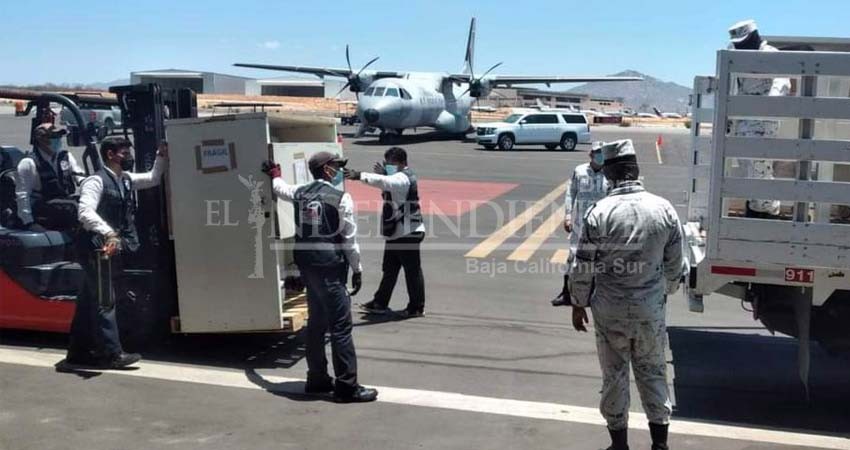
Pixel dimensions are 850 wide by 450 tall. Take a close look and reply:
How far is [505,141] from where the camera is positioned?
39.4m

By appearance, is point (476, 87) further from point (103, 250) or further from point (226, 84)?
point (226, 84)

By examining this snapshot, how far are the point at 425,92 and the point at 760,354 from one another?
3537 centimetres

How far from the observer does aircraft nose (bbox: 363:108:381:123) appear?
38.5 meters

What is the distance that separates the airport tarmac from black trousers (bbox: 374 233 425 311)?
26cm

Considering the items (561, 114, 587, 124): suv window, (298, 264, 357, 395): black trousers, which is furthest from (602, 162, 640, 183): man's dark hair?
(561, 114, 587, 124): suv window

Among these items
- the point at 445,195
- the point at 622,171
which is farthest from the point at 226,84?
the point at 622,171

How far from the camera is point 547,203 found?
61.5 ft

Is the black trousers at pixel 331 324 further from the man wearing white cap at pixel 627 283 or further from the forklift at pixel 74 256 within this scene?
the man wearing white cap at pixel 627 283

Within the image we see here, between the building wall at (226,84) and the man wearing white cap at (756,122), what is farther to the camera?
the building wall at (226,84)

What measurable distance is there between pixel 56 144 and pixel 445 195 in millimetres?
12787

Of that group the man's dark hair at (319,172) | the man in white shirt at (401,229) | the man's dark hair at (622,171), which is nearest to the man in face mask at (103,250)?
the man's dark hair at (319,172)

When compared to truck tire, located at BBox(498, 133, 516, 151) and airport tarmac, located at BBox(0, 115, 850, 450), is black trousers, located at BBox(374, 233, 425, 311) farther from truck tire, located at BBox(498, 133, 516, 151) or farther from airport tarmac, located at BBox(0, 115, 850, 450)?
truck tire, located at BBox(498, 133, 516, 151)

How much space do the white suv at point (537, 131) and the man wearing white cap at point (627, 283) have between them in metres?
34.4

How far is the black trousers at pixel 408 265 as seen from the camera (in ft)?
28.3
